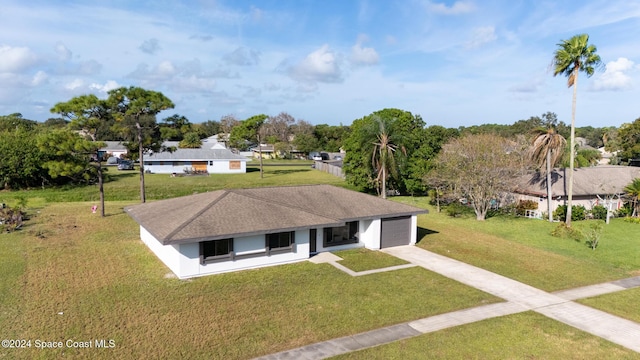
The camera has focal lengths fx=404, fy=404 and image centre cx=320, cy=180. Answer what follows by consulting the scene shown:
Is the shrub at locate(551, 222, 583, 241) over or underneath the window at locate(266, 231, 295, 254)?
underneath

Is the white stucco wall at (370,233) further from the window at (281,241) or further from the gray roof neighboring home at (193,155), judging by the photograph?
the gray roof neighboring home at (193,155)

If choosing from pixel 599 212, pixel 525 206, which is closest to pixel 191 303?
pixel 525 206

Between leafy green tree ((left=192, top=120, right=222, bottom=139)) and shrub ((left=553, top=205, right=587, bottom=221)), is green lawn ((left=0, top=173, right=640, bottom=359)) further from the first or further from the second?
leafy green tree ((left=192, top=120, right=222, bottom=139))

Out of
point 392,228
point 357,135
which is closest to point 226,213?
point 392,228

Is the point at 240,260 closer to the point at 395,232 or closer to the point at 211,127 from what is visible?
the point at 395,232

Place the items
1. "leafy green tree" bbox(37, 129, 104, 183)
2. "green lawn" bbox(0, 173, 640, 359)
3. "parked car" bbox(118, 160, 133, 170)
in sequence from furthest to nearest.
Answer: "parked car" bbox(118, 160, 133, 170) < "leafy green tree" bbox(37, 129, 104, 183) < "green lawn" bbox(0, 173, 640, 359)

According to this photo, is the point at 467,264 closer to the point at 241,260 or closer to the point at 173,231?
the point at 241,260

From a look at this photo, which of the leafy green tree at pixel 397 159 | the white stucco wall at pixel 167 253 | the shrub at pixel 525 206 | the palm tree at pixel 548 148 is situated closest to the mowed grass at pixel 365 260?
the white stucco wall at pixel 167 253

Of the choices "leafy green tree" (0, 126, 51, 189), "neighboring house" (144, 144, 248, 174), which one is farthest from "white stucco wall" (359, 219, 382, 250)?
"neighboring house" (144, 144, 248, 174)

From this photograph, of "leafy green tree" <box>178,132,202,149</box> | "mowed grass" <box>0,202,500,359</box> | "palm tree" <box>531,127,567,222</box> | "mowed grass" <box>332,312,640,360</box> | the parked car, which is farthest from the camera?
"leafy green tree" <box>178,132,202,149</box>
